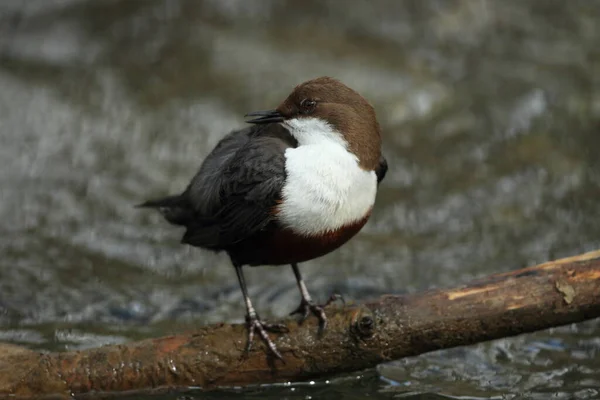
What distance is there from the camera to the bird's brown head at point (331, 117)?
3.85 metres

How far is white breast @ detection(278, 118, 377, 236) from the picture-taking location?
3713 mm

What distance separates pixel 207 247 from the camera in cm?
417

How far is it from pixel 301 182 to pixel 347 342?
2.21ft

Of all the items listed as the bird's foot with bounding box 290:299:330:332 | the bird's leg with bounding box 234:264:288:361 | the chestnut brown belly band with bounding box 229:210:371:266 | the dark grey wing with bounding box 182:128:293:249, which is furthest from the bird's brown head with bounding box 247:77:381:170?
the bird's leg with bounding box 234:264:288:361

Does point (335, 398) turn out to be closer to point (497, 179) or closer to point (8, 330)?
point (8, 330)

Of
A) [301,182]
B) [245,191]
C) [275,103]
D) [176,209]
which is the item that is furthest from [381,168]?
[275,103]

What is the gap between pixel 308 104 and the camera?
3.89 m

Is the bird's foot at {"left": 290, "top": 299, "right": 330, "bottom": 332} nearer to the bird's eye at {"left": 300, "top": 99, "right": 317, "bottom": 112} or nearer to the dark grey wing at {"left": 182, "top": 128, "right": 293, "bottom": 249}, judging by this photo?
the dark grey wing at {"left": 182, "top": 128, "right": 293, "bottom": 249}

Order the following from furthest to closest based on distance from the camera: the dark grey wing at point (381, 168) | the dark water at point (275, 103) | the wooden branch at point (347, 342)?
the dark water at point (275, 103) → the dark grey wing at point (381, 168) → the wooden branch at point (347, 342)

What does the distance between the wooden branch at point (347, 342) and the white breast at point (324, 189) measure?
1.26 feet

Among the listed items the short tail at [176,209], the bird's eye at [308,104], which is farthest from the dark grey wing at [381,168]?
the short tail at [176,209]

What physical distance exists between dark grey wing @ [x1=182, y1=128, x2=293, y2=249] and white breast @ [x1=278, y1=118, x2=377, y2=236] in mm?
60

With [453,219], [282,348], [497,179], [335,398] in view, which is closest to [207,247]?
[282,348]

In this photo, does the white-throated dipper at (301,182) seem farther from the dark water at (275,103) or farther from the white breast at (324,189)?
the dark water at (275,103)
